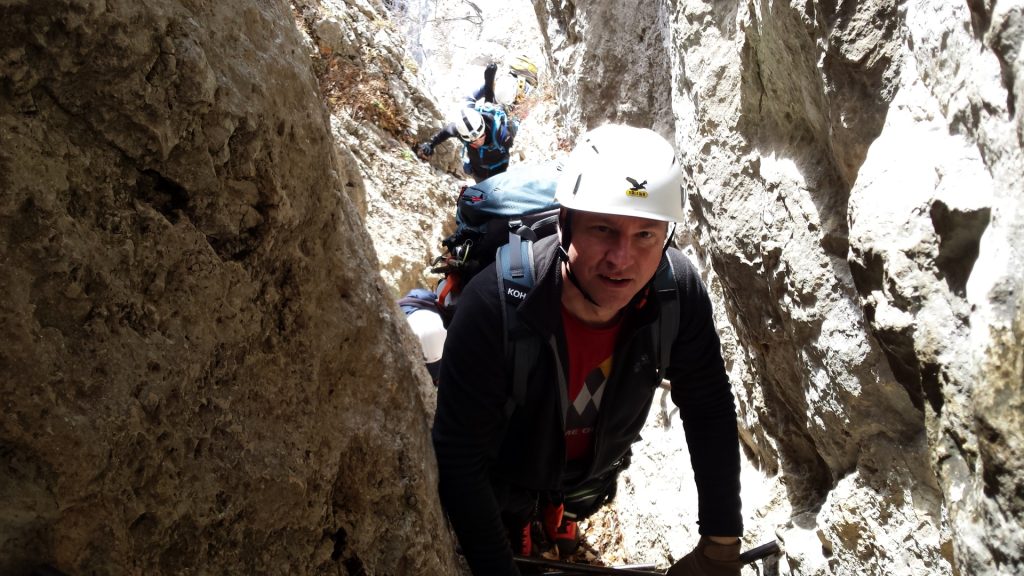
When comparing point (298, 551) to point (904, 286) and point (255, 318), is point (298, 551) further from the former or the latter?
point (904, 286)

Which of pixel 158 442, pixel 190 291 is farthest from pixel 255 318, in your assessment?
pixel 158 442

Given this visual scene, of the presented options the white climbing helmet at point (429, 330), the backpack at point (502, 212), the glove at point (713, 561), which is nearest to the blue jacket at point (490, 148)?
the white climbing helmet at point (429, 330)

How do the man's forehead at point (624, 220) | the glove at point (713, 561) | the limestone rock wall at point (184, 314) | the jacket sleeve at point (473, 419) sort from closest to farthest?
the limestone rock wall at point (184, 314), the jacket sleeve at point (473, 419), the man's forehead at point (624, 220), the glove at point (713, 561)

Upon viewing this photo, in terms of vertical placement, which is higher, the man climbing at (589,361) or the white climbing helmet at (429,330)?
the man climbing at (589,361)

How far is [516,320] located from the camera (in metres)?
2.58

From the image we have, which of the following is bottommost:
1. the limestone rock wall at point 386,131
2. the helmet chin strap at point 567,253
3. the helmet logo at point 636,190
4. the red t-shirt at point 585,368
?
the limestone rock wall at point 386,131

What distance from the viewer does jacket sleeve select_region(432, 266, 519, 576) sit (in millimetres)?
2561

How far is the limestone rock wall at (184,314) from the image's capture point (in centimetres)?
151

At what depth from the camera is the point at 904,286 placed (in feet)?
6.63

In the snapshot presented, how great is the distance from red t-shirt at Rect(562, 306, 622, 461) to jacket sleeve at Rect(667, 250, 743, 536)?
310 millimetres

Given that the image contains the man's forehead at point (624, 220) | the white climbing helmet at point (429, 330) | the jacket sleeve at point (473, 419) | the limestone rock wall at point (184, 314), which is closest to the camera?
the limestone rock wall at point (184, 314)

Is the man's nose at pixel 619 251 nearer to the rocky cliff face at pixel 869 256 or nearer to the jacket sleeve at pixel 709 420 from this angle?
the jacket sleeve at pixel 709 420

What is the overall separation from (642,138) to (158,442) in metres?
2.00

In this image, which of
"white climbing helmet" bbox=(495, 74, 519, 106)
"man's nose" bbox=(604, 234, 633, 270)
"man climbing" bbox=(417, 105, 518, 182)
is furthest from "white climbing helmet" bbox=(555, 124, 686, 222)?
"white climbing helmet" bbox=(495, 74, 519, 106)
